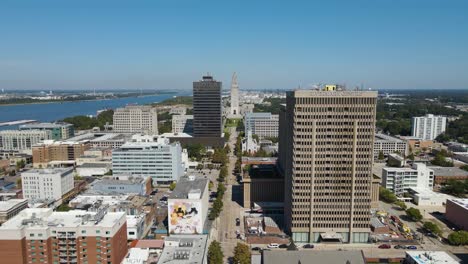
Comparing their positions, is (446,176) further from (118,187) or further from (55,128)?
(55,128)

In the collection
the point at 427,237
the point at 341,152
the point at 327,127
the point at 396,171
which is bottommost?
the point at 427,237

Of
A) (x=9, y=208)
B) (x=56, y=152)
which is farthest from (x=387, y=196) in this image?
(x=56, y=152)

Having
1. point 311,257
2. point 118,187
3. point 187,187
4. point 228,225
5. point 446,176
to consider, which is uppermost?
point 187,187

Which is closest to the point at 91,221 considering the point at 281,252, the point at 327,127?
the point at 281,252

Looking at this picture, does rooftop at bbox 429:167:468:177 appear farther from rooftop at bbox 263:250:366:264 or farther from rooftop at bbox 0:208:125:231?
rooftop at bbox 0:208:125:231

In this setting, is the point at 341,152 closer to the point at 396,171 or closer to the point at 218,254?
the point at 218,254
